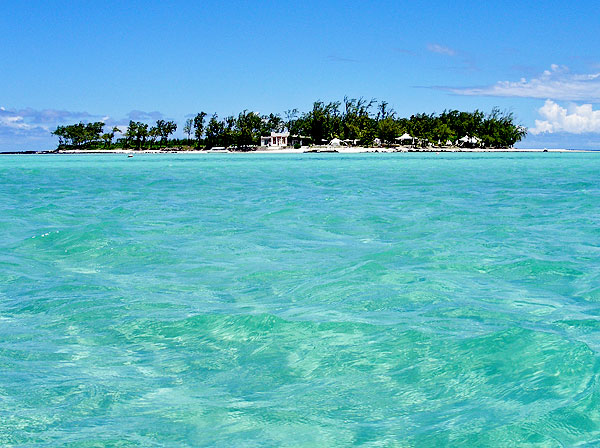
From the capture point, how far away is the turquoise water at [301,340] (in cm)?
370

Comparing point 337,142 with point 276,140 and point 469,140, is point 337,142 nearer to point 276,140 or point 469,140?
point 276,140

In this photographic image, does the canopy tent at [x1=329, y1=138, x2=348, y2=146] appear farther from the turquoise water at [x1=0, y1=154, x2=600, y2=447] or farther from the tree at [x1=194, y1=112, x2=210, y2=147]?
the turquoise water at [x1=0, y1=154, x2=600, y2=447]

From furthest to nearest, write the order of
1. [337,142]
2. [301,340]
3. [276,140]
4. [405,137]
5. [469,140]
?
[469,140]
[405,137]
[276,140]
[337,142]
[301,340]

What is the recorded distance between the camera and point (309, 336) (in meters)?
5.27

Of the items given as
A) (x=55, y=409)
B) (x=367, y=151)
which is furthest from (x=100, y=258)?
(x=367, y=151)

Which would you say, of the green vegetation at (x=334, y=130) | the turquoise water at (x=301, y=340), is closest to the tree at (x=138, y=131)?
the green vegetation at (x=334, y=130)

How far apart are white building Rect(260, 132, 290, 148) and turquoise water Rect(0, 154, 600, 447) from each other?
101 m

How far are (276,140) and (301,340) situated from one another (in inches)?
4248

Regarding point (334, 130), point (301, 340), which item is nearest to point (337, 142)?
point (334, 130)

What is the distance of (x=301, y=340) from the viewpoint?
5.18m

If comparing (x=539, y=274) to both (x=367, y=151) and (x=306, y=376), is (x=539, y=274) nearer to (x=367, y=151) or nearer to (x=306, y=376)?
(x=306, y=376)

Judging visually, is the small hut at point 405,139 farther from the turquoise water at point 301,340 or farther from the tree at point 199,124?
the turquoise water at point 301,340

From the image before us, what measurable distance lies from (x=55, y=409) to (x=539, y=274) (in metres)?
6.03

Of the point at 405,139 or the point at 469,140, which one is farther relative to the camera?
the point at 469,140
